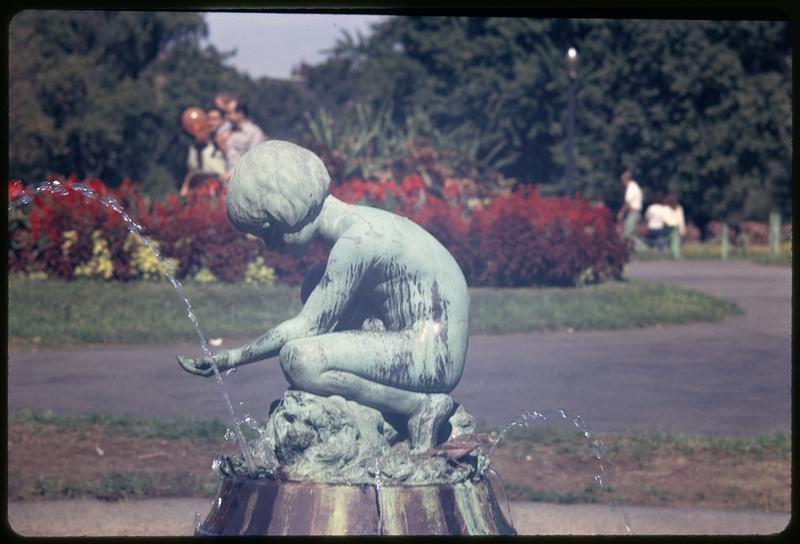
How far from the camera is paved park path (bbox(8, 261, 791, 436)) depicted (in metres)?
8.23

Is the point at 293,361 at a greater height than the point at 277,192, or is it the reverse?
the point at 277,192

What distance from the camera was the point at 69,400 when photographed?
27.7 ft

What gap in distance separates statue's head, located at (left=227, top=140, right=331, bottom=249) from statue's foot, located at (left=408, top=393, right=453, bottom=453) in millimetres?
670

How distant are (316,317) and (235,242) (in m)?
10.1

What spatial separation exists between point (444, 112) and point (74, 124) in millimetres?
11401

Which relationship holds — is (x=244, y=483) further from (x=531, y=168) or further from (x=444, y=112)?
(x=531, y=168)

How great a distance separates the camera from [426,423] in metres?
4.25

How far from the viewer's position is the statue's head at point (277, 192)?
4156 millimetres

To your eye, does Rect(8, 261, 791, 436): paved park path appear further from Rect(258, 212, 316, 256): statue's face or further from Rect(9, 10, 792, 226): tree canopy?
Rect(9, 10, 792, 226): tree canopy

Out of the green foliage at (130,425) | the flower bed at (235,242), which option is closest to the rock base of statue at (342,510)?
the green foliage at (130,425)

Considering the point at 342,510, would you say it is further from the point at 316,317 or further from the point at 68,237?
the point at 68,237

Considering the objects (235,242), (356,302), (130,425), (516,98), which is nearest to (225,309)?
(235,242)

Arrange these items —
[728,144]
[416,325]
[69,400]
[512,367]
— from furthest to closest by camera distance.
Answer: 1. [728,144]
2. [512,367]
3. [69,400]
4. [416,325]

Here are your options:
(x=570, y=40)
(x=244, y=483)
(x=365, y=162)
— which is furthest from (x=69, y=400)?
(x=570, y=40)
